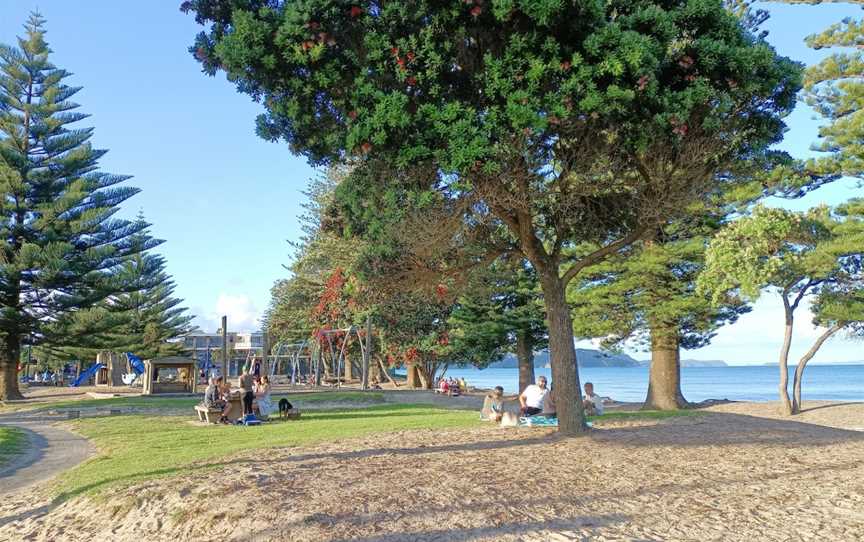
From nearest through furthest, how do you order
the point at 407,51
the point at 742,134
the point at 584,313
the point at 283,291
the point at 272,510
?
the point at 272,510
the point at 407,51
the point at 742,134
the point at 584,313
the point at 283,291

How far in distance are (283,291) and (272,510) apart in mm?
30373

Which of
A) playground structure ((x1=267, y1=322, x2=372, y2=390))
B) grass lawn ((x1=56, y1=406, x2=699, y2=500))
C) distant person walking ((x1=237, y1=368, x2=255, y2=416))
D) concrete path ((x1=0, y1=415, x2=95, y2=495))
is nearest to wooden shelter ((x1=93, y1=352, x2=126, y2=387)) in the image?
playground structure ((x1=267, y1=322, x2=372, y2=390))

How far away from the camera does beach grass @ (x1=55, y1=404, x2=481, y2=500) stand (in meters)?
6.94

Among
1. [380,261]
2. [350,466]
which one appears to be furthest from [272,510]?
[380,261]

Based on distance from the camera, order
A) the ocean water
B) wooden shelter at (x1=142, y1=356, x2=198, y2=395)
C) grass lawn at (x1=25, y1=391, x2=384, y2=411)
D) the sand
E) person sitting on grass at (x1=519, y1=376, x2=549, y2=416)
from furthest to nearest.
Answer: the ocean water → wooden shelter at (x1=142, y1=356, x2=198, y2=395) → grass lawn at (x1=25, y1=391, x2=384, y2=411) → person sitting on grass at (x1=519, y1=376, x2=549, y2=416) → the sand

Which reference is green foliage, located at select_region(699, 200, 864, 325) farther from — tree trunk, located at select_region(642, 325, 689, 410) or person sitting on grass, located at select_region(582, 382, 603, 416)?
person sitting on grass, located at select_region(582, 382, 603, 416)

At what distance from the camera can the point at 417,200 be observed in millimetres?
6836

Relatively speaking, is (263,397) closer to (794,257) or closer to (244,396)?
(244,396)

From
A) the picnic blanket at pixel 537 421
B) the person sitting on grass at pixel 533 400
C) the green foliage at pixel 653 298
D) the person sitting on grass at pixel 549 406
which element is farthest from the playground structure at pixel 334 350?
the picnic blanket at pixel 537 421

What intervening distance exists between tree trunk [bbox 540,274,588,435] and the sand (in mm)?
453

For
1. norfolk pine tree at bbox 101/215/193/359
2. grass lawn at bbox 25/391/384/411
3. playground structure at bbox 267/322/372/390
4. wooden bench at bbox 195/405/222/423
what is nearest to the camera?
wooden bench at bbox 195/405/222/423

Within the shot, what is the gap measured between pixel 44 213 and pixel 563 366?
849 inches

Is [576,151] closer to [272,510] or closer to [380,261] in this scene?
[380,261]

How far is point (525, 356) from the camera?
21.8 meters
